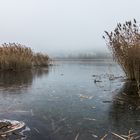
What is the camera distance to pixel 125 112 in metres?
7.25

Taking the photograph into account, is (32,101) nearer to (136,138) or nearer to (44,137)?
(44,137)

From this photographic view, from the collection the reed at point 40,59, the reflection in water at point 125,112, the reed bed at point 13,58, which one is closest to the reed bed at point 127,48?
the reflection in water at point 125,112

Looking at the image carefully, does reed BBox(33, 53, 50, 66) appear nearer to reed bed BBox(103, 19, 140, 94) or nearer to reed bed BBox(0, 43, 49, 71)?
reed bed BBox(0, 43, 49, 71)

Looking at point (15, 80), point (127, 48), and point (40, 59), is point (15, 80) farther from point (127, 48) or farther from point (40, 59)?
point (40, 59)

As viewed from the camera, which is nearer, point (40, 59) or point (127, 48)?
point (127, 48)

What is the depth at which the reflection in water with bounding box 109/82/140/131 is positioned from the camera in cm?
607

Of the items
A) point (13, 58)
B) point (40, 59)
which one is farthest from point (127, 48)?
point (40, 59)

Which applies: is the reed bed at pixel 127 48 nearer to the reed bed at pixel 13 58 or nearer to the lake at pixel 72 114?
the lake at pixel 72 114

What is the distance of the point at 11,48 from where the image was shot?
2555 cm

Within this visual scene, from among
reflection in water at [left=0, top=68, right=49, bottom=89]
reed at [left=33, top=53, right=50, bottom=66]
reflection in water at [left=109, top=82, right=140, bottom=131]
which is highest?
reed at [left=33, top=53, right=50, bottom=66]

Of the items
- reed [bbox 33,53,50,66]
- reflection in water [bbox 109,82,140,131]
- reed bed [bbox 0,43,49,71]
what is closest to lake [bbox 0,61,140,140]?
reflection in water [bbox 109,82,140,131]

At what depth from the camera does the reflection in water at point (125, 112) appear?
607cm

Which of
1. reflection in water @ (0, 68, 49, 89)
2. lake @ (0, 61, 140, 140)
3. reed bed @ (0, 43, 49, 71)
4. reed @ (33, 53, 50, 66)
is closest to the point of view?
lake @ (0, 61, 140, 140)

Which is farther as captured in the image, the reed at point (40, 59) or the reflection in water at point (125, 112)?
the reed at point (40, 59)
